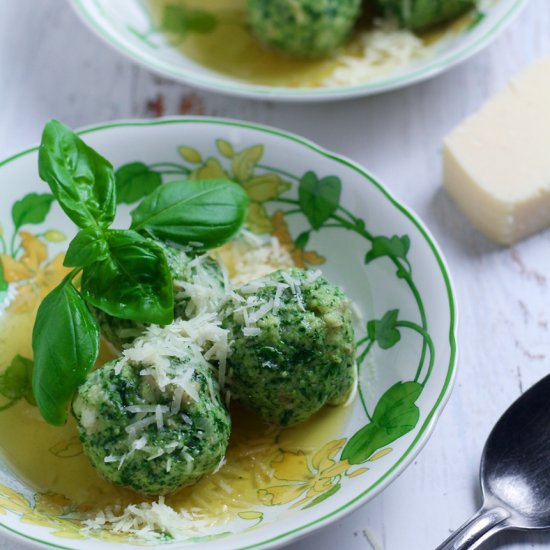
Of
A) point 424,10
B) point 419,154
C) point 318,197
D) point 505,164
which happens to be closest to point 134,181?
point 318,197

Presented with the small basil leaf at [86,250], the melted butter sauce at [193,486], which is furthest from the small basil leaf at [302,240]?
the small basil leaf at [86,250]

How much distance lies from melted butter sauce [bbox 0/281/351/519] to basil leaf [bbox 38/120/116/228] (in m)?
0.50

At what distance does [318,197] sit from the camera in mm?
2525

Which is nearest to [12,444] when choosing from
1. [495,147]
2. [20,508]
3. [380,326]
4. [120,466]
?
[20,508]

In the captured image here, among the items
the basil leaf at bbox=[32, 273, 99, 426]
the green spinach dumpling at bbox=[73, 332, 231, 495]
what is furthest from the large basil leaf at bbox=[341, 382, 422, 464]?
the basil leaf at bbox=[32, 273, 99, 426]

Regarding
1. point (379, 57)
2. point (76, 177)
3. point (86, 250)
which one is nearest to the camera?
point (86, 250)

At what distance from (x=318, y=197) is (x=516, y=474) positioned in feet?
3.05

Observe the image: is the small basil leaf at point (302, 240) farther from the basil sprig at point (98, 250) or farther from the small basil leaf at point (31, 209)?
the small basil leaf at point (31, 209)

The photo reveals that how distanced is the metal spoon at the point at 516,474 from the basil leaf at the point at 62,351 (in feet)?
2.90

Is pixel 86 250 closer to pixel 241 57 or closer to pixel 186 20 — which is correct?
pixel 241 57

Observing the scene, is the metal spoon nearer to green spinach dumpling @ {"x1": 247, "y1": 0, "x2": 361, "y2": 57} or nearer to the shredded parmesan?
the shredded parmesan

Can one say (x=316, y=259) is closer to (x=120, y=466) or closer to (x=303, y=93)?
(x=303, y=93)

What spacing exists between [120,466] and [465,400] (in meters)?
1.03

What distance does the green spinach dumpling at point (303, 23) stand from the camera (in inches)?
120
